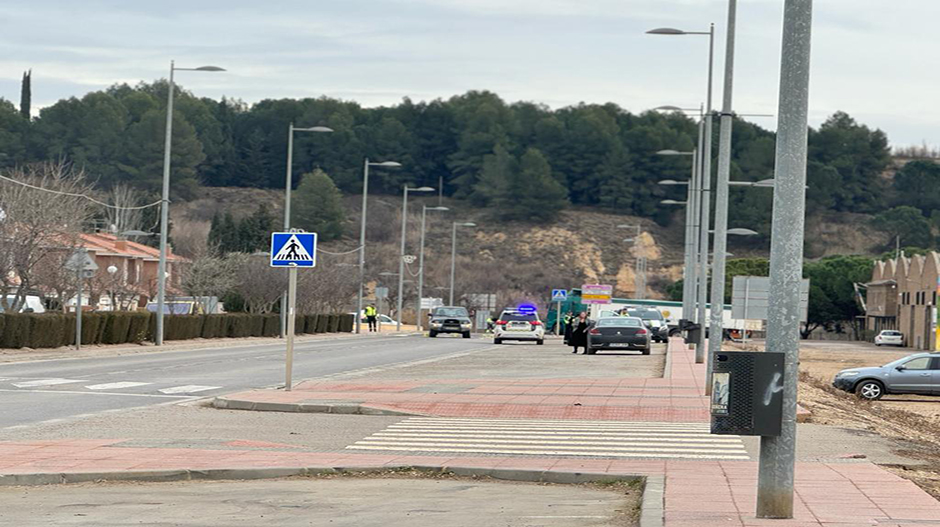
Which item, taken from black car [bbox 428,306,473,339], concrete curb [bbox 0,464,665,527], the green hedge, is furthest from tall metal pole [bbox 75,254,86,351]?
black car [bbox 428,306,473,339]

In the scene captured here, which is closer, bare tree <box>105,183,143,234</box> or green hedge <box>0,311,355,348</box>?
green hedge <box>0,311,355,348</box>

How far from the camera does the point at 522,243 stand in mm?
155500

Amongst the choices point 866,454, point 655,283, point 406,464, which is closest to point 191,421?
point 406,464

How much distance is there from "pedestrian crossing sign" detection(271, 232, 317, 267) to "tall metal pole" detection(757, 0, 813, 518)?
15640mm

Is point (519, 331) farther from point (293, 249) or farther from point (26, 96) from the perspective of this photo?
point (26, 96)

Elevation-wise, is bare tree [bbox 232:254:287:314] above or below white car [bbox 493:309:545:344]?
above

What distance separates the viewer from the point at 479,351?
55.4 metres

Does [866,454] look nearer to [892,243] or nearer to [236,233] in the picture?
[236,233]

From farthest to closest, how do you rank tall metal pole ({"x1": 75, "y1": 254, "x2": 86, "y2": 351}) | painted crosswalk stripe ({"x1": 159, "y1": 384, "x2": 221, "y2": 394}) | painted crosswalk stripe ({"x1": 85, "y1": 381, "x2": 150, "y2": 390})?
tall metal pole ({"x1": 75, "y1": 254, "x2": 86, "y2": 351}) < painted crosswalk stripe ({"x1": 85, "y1": 381, "x2": 150, "y2": 390}) < painted crosswalk stripe ({"x1": 159, "y1": 384, "x2": 221, "y2": 394})

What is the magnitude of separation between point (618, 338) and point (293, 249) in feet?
92.3

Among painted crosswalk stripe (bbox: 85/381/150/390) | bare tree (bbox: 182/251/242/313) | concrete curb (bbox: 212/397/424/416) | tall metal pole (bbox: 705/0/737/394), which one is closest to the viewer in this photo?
concrete curb (bbox: 212/397/424/416)

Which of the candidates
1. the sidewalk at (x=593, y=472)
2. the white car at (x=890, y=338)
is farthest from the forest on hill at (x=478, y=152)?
the sidewalk at (x=593, y=472)

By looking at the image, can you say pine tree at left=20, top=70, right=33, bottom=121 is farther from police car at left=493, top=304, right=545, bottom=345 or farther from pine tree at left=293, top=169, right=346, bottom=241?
police car at left=493, top=304, right=545, bottom=345

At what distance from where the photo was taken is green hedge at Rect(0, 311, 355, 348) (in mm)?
42406
